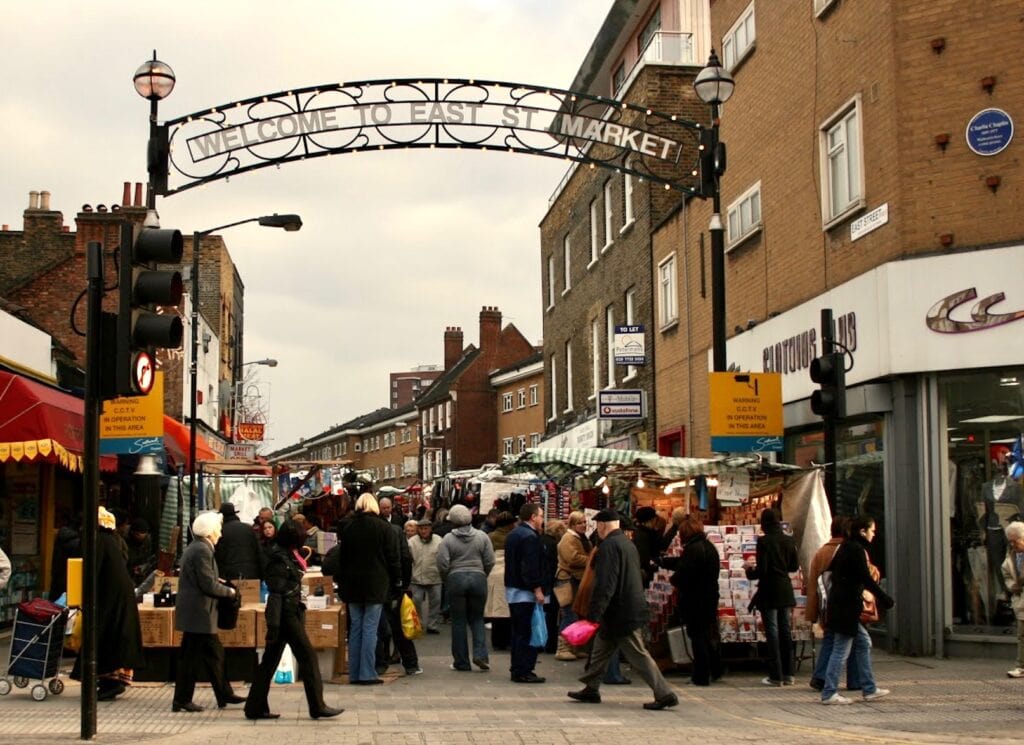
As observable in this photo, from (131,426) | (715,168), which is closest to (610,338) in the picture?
(715,168)

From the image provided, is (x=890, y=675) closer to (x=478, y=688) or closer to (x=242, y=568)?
(x=478, y=688)

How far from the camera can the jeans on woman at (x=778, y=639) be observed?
13516 millimetres

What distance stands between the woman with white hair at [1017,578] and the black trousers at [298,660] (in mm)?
6929

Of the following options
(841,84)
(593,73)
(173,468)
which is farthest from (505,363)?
(841,84)

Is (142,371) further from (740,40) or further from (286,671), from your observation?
(740,40)

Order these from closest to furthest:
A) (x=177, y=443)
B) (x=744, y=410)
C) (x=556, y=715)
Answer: (x=556, y=715) < (x=744, y=410) < (x=177, y=443)

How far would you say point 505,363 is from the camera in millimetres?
73250

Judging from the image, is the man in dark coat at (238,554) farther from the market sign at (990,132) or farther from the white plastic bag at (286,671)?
the market sign at (990,132)

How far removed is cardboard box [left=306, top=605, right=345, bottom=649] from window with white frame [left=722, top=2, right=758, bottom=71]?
1218 centimetres

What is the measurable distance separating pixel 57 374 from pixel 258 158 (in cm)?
819

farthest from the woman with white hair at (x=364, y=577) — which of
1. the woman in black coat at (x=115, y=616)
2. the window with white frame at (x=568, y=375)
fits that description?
the window with white frame at (x=568, y=375)

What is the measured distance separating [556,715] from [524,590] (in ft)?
8.84

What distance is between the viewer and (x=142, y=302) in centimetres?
985

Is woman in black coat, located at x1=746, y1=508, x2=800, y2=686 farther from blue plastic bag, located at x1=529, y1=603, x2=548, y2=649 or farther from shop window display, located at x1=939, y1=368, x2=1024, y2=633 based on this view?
shop window display, located at x1=939, y1=368, x2=1024, y2=633
